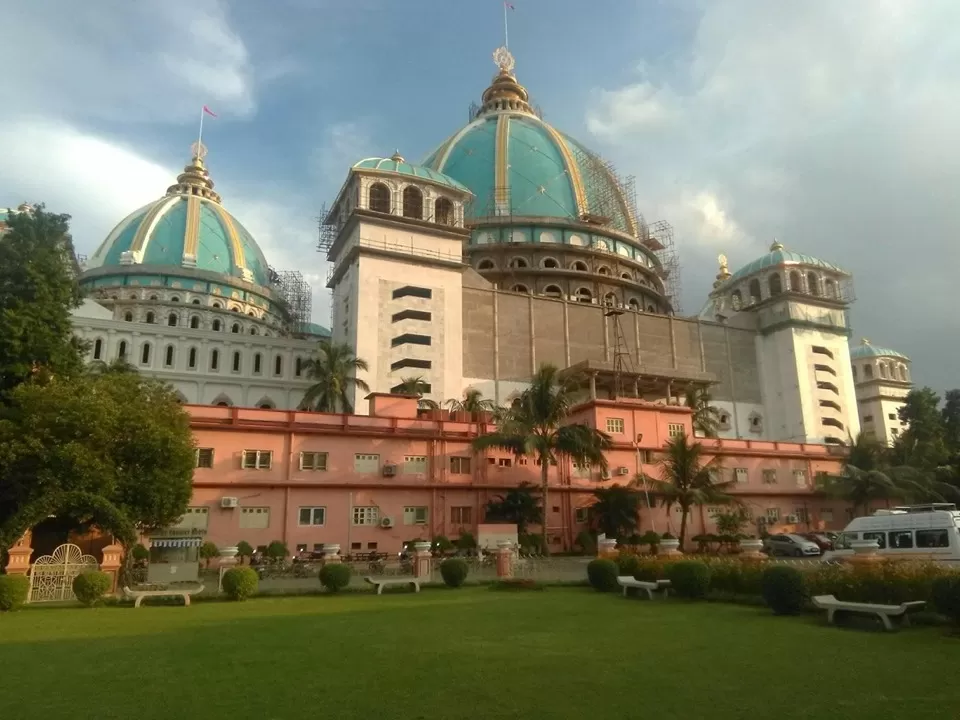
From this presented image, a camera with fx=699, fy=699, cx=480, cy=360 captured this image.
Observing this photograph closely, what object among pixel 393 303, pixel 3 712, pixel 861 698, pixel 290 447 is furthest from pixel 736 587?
pixel 393 303

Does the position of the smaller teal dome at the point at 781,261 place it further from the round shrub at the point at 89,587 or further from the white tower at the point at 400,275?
the round shrub at the point at 89,587

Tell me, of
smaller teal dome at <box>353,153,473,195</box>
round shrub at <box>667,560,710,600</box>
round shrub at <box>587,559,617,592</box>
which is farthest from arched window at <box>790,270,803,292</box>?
round shrub at <box>667,560,710,600</box>

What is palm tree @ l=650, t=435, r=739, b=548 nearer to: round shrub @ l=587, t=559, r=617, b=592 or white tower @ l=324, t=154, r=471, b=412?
round shrub @ l=587, t=559, r=617, b=592

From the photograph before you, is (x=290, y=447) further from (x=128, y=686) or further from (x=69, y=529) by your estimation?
(x=128, y=686)

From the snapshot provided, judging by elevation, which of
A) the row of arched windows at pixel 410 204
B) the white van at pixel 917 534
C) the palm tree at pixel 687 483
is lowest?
the white van at pixel 917 534

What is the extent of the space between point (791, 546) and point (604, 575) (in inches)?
605

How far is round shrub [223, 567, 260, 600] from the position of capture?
17.0m

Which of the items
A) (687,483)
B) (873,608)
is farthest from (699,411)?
(873,608)

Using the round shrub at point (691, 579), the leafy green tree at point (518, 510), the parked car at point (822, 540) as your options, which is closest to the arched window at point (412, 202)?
the leafy green tree at point (518, 510)

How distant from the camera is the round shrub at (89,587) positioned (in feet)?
52.0

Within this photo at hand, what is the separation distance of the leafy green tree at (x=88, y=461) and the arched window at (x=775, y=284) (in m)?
55.0

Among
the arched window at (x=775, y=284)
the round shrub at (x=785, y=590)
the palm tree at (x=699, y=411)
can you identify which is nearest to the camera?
the round shrub at (x=785, y=590)

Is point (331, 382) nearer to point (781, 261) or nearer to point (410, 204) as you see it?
point (410, 204)

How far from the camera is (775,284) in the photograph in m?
64.2
